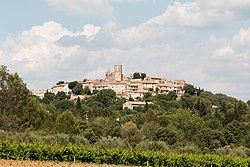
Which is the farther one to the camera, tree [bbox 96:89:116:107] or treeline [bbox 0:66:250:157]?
tree [bbox 96:89:116:107]

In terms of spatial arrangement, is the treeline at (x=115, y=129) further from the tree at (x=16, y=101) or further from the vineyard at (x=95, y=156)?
the vineyard at (x=95, y=156)

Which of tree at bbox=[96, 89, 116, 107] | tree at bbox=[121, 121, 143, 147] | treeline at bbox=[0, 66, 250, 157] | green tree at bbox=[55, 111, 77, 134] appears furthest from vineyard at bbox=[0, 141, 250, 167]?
tree at bbox=[96, 89, 116, 107]

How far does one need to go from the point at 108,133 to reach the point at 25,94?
23071mm

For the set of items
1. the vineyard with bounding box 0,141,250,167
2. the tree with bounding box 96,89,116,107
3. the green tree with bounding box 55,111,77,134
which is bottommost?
the vineyard with bounding box 0,141,250,167

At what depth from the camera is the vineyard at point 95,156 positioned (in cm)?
4006

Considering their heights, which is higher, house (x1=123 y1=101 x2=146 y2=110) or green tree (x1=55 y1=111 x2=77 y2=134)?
house (x1=123 y1=101 x2=146 y2=110)

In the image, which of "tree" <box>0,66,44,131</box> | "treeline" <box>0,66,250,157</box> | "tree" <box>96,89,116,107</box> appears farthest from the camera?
"tree" <box>96,89,116,107</box>

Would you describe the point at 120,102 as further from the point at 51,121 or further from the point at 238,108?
the point at 51,121

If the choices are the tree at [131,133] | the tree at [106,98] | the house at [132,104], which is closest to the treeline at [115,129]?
the tree at [131,133]

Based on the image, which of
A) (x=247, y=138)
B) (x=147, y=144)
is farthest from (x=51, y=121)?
(x=247, y=138)

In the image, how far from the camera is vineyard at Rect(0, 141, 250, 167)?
40062mm

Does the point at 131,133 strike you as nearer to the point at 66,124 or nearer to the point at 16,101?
the point at 66,124

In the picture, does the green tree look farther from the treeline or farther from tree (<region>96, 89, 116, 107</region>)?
tree (<region>96, 89, 116, 107</region>)

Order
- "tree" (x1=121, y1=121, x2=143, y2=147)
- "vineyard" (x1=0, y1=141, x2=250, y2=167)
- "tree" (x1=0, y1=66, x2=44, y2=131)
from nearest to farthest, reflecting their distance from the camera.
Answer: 1. "vineyard" (x1=0, y1=141, x2=250, y2=167)
2. "tree" (x1=0, y1=66, x2=44, y2=131)
3. "tree" (x1=121, y1=121, x2=143, y2=147)
